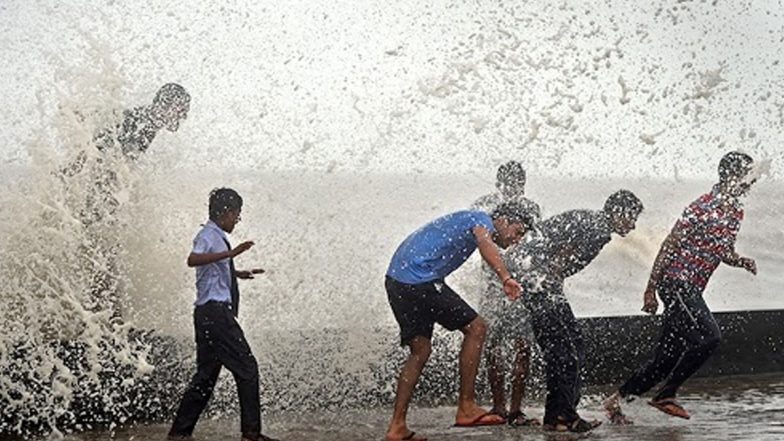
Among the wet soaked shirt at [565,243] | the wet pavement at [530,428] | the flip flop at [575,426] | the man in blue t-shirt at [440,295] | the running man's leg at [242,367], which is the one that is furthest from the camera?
the wet soaked shirt at [565,243]

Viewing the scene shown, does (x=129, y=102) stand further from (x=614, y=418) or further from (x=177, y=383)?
(x=614, y=418)

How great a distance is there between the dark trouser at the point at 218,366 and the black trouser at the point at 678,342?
2.57 meters

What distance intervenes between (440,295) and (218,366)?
136 centimetres

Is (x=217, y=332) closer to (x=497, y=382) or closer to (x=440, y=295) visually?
(x=440, y=295)

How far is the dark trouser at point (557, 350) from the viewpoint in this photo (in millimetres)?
7636

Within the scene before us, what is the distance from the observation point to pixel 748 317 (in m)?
10.5

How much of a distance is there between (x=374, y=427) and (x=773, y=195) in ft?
178

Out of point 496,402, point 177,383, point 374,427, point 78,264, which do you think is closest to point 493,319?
point 496,402

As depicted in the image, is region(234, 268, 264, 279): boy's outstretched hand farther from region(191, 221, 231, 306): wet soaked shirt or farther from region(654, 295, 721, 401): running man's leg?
region(654, 295, 721, 401): running man's leg

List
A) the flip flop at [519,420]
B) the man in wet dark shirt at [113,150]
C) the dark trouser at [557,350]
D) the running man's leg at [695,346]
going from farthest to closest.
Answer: the man in wet dark shirt at [113,150] < the running man's leg at [695,346] < the flip flop at [519,420] < the dark trouser at [557,350]

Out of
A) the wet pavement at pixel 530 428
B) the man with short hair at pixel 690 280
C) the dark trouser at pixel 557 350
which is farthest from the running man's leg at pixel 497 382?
the man with short hair at pixel 690 280

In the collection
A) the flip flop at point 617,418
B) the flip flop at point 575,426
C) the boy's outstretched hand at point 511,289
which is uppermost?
the boy's outstretched hand at point 511,289

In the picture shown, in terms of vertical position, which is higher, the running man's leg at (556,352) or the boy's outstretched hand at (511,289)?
the boy's outstretched hand at (511,289)

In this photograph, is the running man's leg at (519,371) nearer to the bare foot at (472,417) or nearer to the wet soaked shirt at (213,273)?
the bare foot at (472,417)
